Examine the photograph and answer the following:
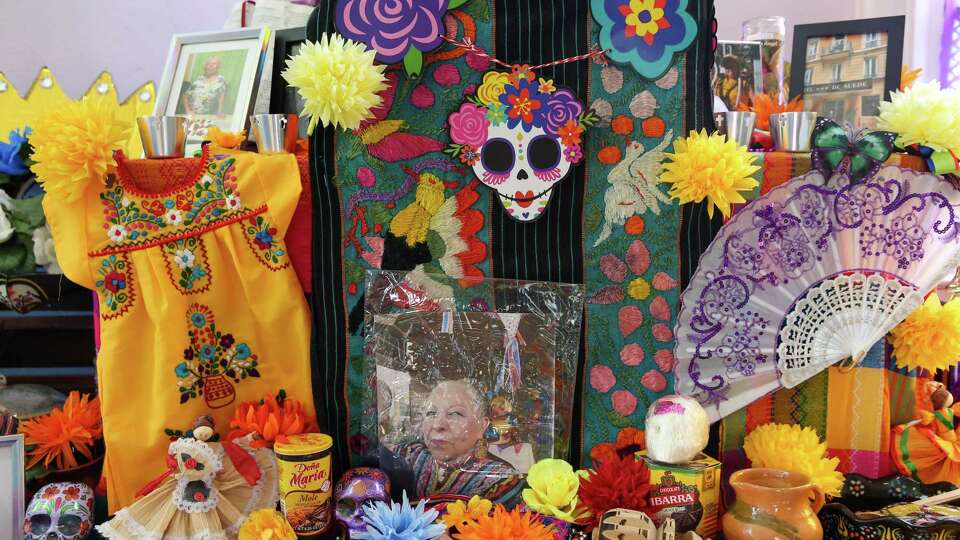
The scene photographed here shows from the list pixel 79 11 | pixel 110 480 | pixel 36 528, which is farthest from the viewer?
pixel 79 11

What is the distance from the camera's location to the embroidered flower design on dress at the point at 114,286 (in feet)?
4.16

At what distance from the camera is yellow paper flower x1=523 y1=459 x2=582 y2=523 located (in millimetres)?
1211

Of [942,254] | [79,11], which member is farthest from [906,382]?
[79,11]

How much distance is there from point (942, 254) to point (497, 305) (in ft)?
2.44

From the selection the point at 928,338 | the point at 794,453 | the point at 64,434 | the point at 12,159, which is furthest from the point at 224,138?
the point at 928,338

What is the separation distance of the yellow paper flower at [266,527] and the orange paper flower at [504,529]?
26cm

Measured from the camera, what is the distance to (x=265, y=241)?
4.34 ft

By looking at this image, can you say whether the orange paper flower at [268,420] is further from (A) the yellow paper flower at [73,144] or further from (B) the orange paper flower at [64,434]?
(A) the yellow paper flower at [73,144]

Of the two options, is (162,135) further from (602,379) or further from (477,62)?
(602,379)

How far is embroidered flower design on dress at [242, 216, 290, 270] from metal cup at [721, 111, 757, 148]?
0.78m

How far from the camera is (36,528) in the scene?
1.19 m

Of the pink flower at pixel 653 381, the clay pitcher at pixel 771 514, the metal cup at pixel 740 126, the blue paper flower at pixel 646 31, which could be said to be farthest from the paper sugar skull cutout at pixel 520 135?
the clay pitcher at pixel 771 514

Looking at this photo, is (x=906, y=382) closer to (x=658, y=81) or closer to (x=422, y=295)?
(x=658, y=81)

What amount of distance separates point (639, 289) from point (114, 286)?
2.84ft
